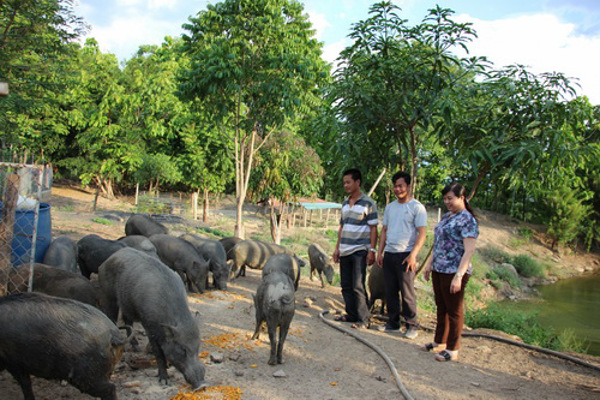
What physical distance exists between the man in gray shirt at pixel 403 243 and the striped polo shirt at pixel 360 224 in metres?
0.24

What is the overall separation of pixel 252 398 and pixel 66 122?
26.7 meters

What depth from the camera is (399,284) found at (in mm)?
6020

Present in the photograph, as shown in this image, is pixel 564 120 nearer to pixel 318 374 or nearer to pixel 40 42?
pixel 318 374

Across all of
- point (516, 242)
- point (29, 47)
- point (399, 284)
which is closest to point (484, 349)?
point (399, 284)

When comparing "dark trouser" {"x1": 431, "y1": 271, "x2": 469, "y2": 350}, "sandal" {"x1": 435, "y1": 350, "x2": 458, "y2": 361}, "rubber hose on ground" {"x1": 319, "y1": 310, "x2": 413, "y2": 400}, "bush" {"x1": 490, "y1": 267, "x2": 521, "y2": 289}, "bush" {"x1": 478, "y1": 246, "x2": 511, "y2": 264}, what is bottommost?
"bush" {"x1": 490, "y1": 267, "x2": 521, "y2": 289}

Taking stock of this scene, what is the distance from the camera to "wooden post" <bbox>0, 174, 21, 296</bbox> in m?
4.90

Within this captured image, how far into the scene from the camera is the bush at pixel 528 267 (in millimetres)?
25078

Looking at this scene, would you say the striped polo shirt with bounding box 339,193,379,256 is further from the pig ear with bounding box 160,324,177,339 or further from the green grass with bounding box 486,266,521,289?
the green grass with bounding box 486,266,521,289

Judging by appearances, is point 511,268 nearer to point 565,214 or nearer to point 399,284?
point 565,214

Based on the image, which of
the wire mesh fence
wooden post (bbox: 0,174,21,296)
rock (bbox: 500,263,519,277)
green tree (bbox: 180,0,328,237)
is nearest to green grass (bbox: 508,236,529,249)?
rock (bbox: 500,263,519,277)

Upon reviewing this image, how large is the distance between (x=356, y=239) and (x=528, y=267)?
22779 millimetres

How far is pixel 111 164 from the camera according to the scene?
23.2 metres

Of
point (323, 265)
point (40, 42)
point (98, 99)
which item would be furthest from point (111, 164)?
point (323, 265)

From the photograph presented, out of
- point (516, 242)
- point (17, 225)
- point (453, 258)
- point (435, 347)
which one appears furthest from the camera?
point (516, 242)
